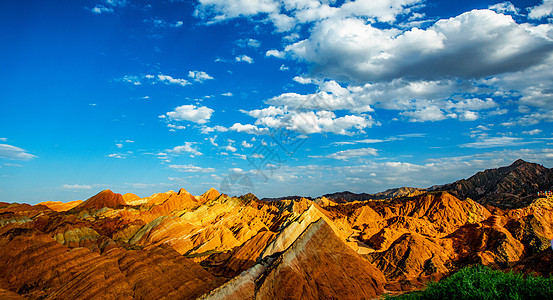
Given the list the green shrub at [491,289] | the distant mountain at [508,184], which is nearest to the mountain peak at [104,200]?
the green shrub at [491,289]

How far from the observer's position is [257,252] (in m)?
39.7

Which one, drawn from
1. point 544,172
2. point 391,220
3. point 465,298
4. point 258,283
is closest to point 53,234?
point 258,283

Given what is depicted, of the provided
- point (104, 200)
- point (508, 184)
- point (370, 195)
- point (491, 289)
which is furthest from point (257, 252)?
point (370, 195)

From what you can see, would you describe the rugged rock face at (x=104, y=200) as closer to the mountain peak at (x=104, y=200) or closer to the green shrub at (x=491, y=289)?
the mountain peak at (x=104, y=200)

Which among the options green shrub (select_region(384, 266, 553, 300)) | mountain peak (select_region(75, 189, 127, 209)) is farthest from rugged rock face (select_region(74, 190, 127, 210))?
green shrub (select_region(384, 266, 553, 300))

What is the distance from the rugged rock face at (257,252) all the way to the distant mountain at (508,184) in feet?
10.4

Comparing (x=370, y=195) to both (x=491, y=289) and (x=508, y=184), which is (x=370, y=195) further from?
(x=491, y=289)

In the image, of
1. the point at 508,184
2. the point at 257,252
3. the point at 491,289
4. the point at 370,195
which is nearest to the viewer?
the point at 491,289

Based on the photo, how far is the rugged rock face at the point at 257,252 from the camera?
21.6 meters

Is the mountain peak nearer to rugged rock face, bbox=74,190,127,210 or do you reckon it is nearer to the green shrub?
rugged rock face, bbox=74,190,127,210

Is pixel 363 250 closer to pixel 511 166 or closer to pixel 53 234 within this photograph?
pixel 53 234

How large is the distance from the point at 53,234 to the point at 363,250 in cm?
4440

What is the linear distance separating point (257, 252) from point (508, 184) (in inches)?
2992

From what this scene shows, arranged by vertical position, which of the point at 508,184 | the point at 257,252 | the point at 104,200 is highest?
the point at 104,200
